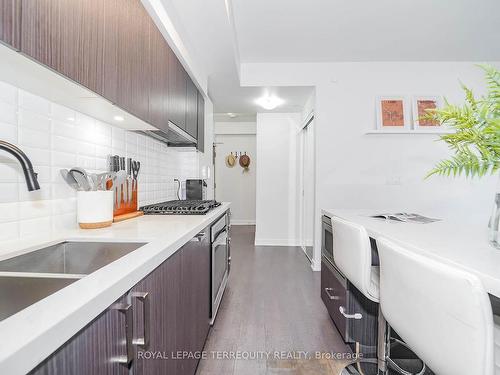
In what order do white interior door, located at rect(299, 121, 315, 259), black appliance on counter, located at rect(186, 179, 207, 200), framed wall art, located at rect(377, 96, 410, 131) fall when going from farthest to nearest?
white interior door, located at rect(299, 121, 315, 259) → framed wall art, located at rect(377, 96, 410, 131) → black appliance on counter, located at rect(186, 179, 207, 200)

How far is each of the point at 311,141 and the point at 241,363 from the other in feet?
9.12

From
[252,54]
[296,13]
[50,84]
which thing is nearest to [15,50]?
[50,84]

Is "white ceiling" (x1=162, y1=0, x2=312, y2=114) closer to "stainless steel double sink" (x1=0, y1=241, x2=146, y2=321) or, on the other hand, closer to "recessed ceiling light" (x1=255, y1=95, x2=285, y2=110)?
"recessed ceiling light" (x1=255, y1=95, x2=285, y2=110)

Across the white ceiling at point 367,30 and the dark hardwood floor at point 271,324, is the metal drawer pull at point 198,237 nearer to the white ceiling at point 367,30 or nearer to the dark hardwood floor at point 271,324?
the dark hardwood floor at point 271,324

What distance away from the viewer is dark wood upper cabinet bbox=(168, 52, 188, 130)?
179 centimetres

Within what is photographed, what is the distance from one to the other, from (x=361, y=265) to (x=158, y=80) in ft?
5.06

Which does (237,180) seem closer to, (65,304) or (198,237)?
(198,237)

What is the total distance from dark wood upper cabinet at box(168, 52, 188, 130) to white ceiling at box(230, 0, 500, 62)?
2.60 feet

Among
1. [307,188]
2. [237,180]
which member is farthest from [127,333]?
[237,180]

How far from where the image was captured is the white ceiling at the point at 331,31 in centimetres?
214

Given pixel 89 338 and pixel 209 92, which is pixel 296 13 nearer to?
pixel 209 92

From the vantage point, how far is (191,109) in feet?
7.80

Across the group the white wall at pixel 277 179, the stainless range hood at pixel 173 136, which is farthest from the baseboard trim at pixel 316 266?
the stainless range hood at pixel 173 136

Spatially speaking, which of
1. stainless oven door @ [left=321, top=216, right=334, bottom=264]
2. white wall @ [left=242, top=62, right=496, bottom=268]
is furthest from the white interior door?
stainless oven door @ [left=321, top=216, right=334, bottom=264]
